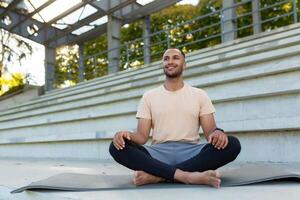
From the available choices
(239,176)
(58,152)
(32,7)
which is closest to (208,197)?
(239,176)

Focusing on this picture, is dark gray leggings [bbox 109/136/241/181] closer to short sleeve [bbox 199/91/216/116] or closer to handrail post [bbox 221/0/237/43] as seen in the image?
short sleeve [bbox 199/91/216/116]

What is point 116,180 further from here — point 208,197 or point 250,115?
point 250,115

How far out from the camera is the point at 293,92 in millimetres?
2721

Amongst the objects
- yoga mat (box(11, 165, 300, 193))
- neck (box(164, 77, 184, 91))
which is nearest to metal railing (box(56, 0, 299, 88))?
neck (box(164, 77, 184, 91))

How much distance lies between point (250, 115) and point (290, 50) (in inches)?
34.2

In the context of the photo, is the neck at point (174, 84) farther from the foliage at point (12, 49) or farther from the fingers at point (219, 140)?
the foliage at point (12, 49)

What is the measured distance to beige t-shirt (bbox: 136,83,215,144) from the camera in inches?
85.4

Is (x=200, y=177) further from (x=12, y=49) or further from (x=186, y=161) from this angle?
(x=12, y=49)

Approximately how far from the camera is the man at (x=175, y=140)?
1852 mm

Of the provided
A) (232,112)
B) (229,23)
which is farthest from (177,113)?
(229,23)

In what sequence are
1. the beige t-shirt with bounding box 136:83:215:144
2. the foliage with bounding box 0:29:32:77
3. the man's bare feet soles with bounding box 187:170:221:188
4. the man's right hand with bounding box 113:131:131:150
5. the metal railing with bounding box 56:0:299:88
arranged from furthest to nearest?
the foliage with bounding box 0:29:32:77 < the metal railing with bounding box 56:0:299:88 < the beige t-shirt with bounding box 136:83:215:144 < the man's right hand with bounding box 113:131:131:150 < the man's bare feet soles with bounding box 187:170:221:188

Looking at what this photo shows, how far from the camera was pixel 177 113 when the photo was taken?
216 cm

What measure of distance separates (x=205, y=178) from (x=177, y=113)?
47 cm

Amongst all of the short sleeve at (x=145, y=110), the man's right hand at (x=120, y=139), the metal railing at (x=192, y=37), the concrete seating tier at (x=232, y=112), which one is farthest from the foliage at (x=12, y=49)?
the man's right hand at (x=120, y=139)
